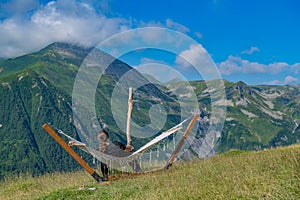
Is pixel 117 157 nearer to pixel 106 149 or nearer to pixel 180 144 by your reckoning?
pixel 106 149

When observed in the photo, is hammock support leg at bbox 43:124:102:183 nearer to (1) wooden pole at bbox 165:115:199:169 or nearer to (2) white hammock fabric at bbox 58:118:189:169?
(2) white hammock fabric at bbox 58:118:189:169

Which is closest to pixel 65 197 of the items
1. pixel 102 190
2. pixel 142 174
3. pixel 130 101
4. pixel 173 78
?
pixel 102 190

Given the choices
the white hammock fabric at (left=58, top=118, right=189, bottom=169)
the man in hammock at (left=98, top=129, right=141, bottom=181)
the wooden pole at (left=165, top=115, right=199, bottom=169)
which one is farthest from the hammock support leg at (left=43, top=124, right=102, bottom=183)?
the wooden pole at (left=165, top=115, right=199, bottom=169)

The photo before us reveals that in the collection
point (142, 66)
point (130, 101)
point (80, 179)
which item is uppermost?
point (142, 66)

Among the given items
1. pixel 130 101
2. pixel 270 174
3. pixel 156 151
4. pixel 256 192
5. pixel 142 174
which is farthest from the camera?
pixel 130 101

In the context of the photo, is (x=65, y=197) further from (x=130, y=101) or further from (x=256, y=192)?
(x=130, y=101)

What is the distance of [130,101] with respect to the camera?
1811cm

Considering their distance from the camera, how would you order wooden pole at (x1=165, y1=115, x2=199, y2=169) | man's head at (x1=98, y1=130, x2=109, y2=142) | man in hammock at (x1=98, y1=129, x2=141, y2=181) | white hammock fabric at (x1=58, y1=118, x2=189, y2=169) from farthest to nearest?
wooden pole at (x1=165, y1=115, x2=199, y2=169) → man's head at (x1=98, y1=130, x2=109, y2=142) → man in hammock at (x1=98, y1=129, x2=141, y2=181) → white hammock fabric at (x1=58, y1=118, x2=189, y2=169)

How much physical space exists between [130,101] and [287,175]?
10.6 m

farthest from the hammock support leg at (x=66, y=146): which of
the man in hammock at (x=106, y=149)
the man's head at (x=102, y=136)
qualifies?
the man's head at (x=102, y=136)

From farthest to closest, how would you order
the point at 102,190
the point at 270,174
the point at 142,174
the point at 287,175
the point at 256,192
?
1. the point at 142,174
2. the point at 102,190
3. the point at 270,174
4. the point at 287,175
5. the point at 256,192

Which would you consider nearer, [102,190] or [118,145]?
[102,190]

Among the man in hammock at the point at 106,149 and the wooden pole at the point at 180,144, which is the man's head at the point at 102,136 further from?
the wooden pole at the point at 180,144

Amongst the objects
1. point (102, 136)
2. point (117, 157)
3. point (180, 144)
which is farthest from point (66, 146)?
point (180, 144)
